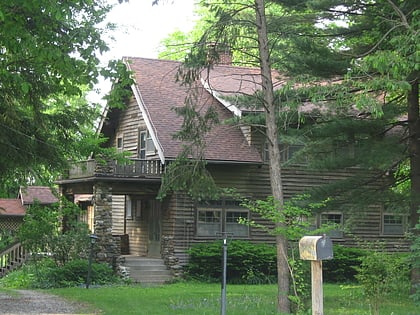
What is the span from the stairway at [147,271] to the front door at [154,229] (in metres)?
1.73

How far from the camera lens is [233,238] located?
27.2 metres

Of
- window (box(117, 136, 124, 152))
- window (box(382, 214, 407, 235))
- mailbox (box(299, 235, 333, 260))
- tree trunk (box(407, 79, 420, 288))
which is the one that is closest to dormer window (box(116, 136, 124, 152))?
window (box(117, 136, 124, 152))

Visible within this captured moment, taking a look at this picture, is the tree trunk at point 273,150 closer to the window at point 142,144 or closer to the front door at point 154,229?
the front door at point 154,229

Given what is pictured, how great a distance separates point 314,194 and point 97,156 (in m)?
8.39

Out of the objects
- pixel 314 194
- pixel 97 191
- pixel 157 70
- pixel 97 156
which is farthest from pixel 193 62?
pixel 157 70

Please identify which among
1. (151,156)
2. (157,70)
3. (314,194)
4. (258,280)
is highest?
(157,70)

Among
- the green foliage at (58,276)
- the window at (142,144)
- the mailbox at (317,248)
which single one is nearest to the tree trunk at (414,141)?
the green foliage at (58,276)

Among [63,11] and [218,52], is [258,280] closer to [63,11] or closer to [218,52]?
[218,52]

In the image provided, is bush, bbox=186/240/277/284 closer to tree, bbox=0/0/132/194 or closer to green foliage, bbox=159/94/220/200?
tree, bbox=0/0/132/194

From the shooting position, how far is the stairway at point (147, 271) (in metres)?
25.4

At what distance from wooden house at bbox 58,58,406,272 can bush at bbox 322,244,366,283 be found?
1.15 meters

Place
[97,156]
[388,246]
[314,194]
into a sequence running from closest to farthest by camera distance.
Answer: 1. [314,194]
2. [97,156]
3. [388,246]

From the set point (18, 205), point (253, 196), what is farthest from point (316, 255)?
point (18, 205)

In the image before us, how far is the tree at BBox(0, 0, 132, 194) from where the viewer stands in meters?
11.4
